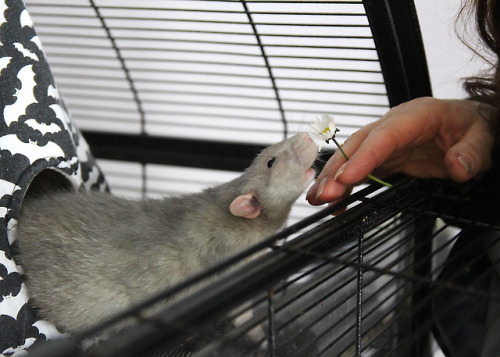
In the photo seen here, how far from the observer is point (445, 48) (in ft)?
4.70

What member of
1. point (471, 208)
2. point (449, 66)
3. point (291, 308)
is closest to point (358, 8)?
point (449, 66)

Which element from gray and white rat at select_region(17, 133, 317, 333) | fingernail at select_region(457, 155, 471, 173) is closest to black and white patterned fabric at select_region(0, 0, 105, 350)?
gray and white rat at select_region(17, 133, 317, 333)

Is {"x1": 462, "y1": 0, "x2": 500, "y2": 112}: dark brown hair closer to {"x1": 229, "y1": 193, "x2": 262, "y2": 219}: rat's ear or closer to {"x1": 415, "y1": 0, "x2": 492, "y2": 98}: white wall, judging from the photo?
{"x1": 415, "y1": 0, "x2": 492, "y2": 98}: white wall

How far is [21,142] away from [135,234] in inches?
11.6

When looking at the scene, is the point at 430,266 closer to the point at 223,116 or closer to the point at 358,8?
the point at 358,8

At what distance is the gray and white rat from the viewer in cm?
110

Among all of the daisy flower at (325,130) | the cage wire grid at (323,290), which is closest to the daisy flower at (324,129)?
the daisy flower at (325,130)

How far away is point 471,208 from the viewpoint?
1.03 meters

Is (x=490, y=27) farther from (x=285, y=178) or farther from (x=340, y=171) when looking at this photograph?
(x=285, y=178)

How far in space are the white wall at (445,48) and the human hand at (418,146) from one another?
0.77ft

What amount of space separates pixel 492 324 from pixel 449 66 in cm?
72

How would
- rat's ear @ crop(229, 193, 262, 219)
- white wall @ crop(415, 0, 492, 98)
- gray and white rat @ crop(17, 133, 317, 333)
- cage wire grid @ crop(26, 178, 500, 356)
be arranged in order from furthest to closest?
1. white wall @ crop(415, 0, 492, 98)
2. rat's ear @ crop(229, 193, 262, 219)
3. gray and white rat @ crop(17, 133, 317, 333)
4. cage wire grid @ crop(26, 178, 500, 356)

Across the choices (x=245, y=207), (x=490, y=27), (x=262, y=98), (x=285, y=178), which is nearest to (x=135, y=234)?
(x=245, y=207)

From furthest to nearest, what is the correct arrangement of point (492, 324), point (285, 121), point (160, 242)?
point (285, 121), point (160, 242), point (492, 324)
